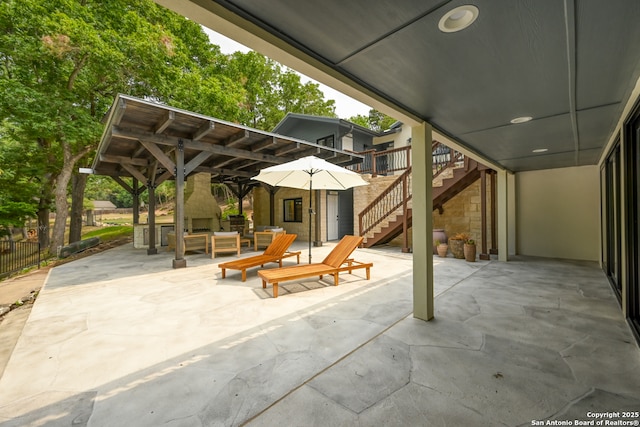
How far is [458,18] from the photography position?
5.10 ft

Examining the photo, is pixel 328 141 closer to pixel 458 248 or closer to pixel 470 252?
pixel 458 248

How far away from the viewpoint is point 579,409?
1742 mm

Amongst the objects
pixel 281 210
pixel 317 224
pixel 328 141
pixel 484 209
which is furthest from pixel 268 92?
pixel 484 209

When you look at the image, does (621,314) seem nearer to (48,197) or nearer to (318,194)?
(318,194)

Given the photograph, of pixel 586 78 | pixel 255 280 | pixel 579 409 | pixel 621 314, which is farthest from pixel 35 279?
pixel 621 314

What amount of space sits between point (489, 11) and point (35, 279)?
8.72 metres

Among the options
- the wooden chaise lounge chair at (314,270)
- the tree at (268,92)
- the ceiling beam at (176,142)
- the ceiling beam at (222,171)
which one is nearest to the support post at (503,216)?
the wooden chaise lounge chair at (314,270)

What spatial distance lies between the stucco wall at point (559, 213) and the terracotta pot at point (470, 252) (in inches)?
85.0

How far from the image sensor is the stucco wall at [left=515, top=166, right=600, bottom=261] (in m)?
6.75

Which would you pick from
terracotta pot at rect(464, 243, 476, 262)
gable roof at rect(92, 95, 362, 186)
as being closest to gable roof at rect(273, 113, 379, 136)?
gable roof at rect(92, 95, 362, 186)

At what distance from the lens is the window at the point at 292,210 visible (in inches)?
477

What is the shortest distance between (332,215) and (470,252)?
5945 mm

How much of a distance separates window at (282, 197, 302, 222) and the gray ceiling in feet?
30.5

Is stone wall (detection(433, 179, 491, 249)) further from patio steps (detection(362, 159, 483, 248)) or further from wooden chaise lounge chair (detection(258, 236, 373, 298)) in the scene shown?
wooden chaise lounge chair (detection(258, 236, 373, 298))
